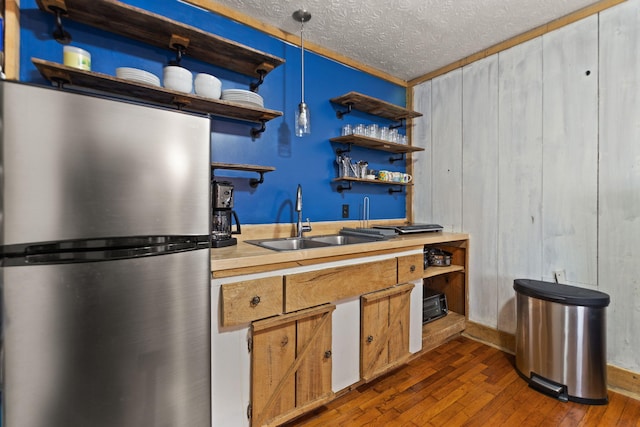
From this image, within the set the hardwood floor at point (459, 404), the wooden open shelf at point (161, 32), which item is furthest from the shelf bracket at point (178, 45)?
the hardwood floor at point (459, 404)

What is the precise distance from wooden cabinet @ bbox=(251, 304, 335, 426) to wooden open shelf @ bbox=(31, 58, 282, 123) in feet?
3.98

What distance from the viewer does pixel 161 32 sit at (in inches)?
58.9

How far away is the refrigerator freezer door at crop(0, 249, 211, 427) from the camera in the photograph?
2.80ft

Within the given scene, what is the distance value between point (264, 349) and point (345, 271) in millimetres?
578

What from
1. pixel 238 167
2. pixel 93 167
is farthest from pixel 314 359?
pixel 93 167

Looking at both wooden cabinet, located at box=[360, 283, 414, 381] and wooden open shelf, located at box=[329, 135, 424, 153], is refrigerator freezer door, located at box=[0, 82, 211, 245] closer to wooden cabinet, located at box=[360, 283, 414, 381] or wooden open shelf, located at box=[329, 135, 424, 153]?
wooden cabinet, located at box=[360, 283, 414, 381]

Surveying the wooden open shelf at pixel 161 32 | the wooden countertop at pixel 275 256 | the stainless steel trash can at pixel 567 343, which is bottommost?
the stainless steel trash can at pixel 567 343

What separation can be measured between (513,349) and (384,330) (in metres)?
1.21

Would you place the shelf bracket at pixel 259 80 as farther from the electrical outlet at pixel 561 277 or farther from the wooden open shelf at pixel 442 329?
the electrical outlet at pixel 561 277

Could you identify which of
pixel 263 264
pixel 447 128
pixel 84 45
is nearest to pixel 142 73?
pixel 84 45

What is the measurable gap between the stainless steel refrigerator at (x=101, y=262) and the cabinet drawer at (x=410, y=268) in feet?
4.09

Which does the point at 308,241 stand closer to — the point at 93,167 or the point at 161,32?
the point at 93,167

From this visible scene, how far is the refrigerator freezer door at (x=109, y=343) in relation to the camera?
→ 2.80 feet

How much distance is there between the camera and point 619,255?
1741mm
